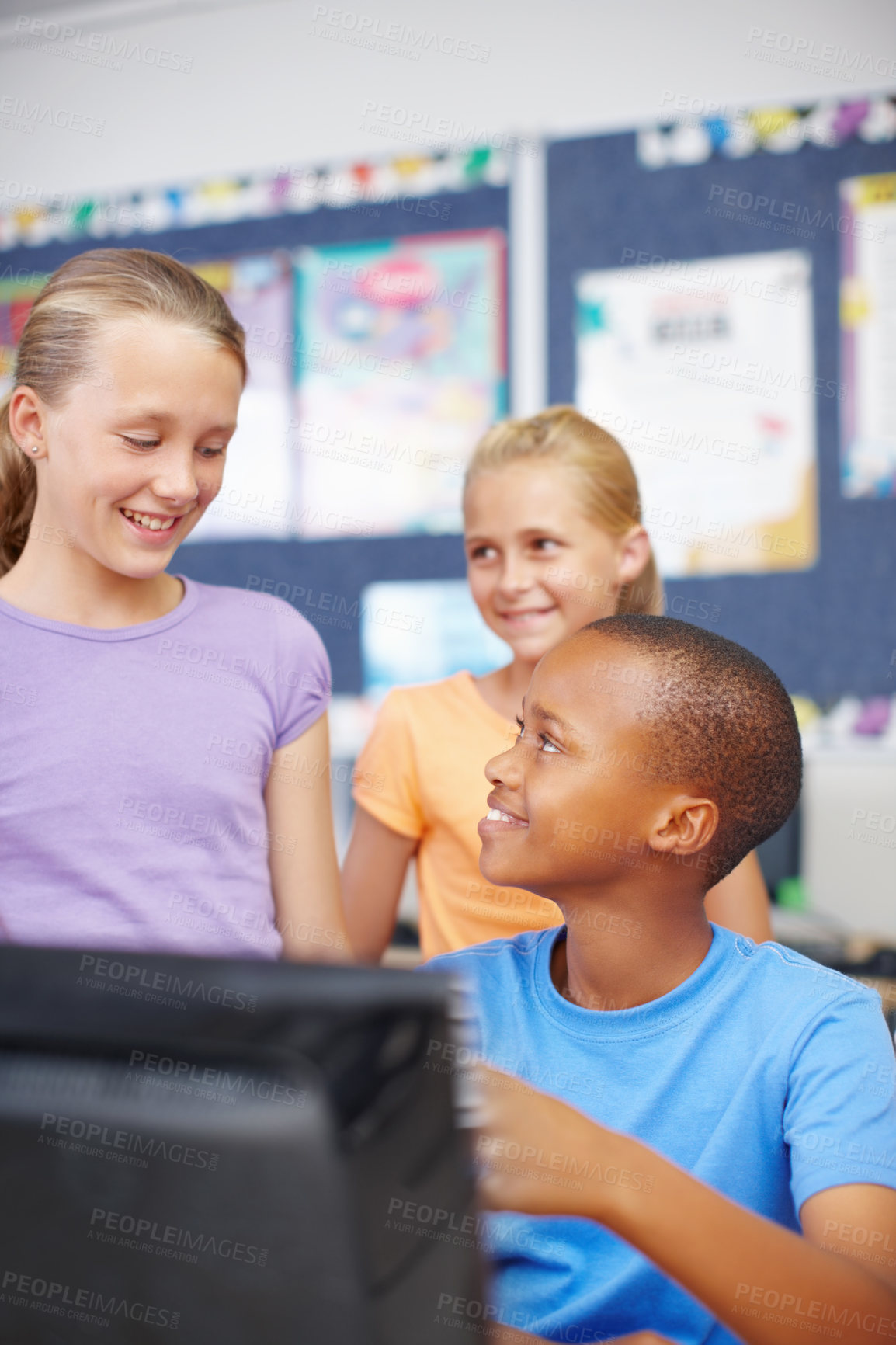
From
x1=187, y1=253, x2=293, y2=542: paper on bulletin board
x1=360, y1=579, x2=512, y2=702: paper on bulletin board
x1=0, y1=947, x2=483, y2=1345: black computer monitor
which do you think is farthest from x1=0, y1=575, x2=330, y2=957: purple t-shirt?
x1=187, y1=253, x2=293, y2=542: paper on bulletin board

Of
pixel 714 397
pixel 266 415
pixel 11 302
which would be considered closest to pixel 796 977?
pixel 714 397

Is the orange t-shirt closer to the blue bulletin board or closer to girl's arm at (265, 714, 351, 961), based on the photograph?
girl's arm at (265, 714, 351, 961)

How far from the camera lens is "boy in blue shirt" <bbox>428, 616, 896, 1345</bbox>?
56 centimetres

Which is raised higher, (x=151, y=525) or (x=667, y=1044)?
(x=151, y=525)

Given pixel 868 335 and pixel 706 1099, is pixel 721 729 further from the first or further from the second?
pixel 868 335

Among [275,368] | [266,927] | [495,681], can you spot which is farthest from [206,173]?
[266,927]

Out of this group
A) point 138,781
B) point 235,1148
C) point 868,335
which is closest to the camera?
point 235,1148

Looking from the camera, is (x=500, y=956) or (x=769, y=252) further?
(x=769, y=252)

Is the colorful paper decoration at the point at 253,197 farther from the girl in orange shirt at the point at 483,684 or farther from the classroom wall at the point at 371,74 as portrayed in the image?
the girl in orange shirt at the point at 483,684

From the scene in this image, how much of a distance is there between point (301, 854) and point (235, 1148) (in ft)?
2.58

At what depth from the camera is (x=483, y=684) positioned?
142cm

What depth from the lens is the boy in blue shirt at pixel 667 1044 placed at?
1.85ft

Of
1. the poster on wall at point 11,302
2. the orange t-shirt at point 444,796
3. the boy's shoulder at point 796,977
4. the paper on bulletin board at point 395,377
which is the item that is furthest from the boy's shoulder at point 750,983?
the poster on wall at point 11,302

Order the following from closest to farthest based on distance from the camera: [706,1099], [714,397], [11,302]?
[706,1099]
[714,397]
[11,302]
